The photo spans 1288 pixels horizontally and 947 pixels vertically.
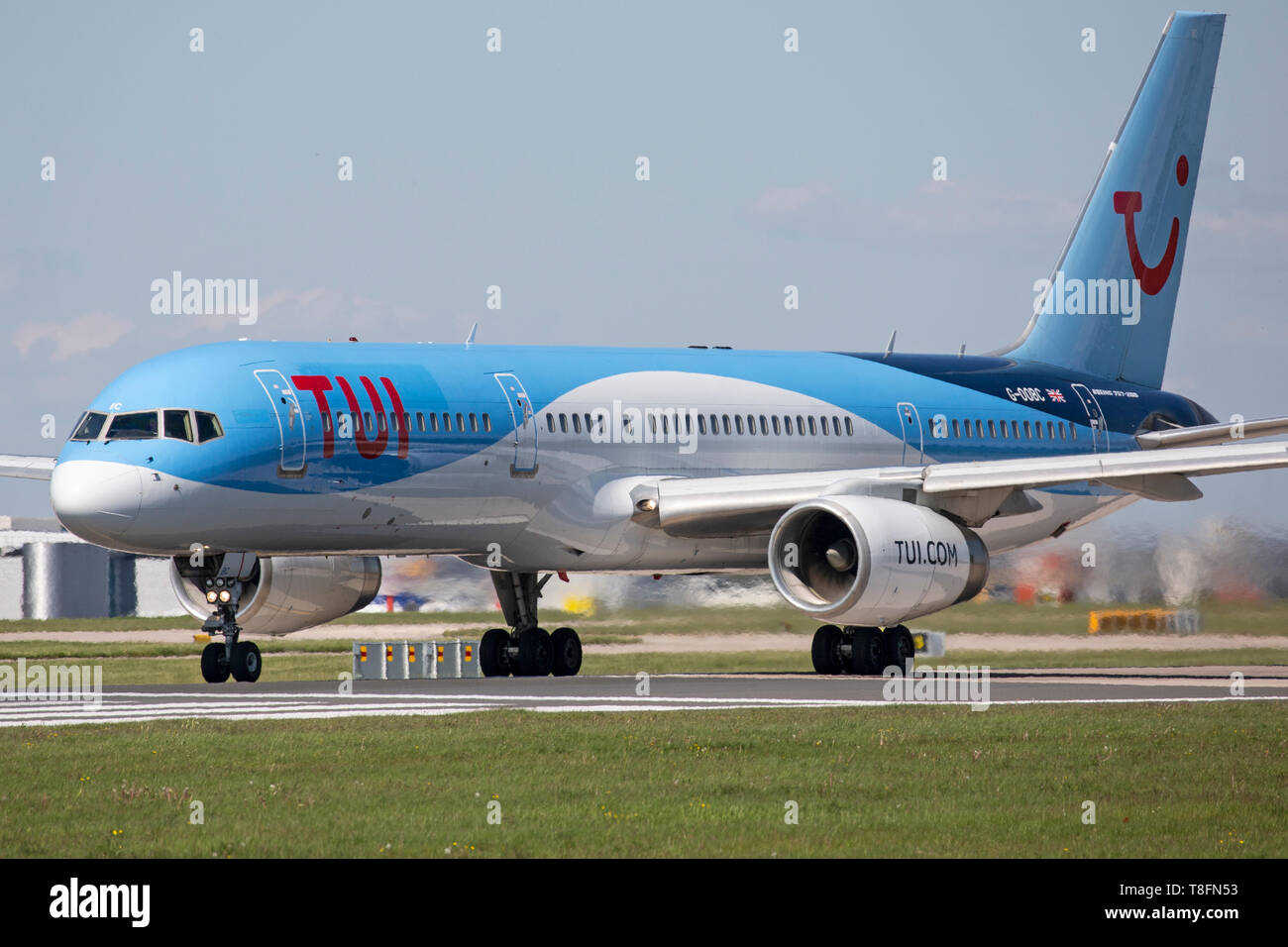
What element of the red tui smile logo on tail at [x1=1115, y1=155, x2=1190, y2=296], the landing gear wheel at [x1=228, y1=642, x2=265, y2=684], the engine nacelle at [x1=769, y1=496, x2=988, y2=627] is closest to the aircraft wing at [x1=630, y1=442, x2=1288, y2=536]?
the engine nacelle at [x1=769, y1=496, x2=988, y2=627]

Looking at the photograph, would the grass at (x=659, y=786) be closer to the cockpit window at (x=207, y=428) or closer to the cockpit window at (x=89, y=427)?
the cockpit window at (x=207, y=428)

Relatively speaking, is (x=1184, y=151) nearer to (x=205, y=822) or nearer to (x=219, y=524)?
(x=219, y=524)

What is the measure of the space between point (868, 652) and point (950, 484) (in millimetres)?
3031

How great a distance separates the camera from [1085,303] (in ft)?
120

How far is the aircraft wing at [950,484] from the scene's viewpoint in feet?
86.4

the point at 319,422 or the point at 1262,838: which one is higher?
the point at 319,422

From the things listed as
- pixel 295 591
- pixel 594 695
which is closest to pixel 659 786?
pixel 594 695

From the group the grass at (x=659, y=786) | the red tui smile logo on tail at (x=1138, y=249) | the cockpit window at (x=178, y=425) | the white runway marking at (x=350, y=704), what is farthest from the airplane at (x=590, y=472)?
the grass at (x=659, y=786)

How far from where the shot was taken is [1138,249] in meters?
36.9

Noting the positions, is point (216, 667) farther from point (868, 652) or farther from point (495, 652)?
point (868, 652)
